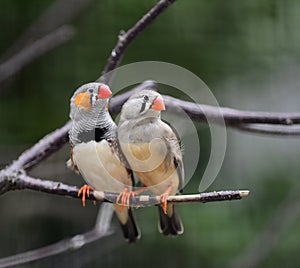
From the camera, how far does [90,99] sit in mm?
307

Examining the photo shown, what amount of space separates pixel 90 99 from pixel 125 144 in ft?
0.11

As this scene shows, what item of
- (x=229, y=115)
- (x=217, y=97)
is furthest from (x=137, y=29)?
(x=217, y=97)

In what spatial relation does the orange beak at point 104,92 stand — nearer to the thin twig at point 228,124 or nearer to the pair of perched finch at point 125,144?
the pair of perched finch at point 125,144

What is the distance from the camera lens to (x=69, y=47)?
151 cm

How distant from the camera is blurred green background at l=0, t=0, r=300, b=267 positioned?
55.2 inches

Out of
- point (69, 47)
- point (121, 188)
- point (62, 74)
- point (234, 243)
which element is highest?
point (69, 47)

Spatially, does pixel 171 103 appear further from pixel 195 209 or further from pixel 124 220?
pixel 195 209

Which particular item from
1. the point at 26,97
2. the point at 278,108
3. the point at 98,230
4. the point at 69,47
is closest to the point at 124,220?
the point at 98,230

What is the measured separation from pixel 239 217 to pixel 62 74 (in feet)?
2.06

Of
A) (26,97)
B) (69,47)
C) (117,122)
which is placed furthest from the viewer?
(69,47)

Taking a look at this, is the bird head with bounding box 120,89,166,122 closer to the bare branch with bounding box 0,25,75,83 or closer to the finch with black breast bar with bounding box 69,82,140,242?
the finch with black breast bar with bounding box 69,82,140,242

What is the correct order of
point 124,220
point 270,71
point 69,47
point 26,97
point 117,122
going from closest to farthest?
point 117,122 < point 124,220 < point 26,97 < point 69,47 < point 270,71

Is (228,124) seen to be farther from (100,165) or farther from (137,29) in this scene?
(100,165)

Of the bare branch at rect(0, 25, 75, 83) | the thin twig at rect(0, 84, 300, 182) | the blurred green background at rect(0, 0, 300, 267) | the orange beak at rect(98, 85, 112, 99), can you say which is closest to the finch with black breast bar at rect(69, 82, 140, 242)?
the orange beak at rect(98, 85, 112, 99)
